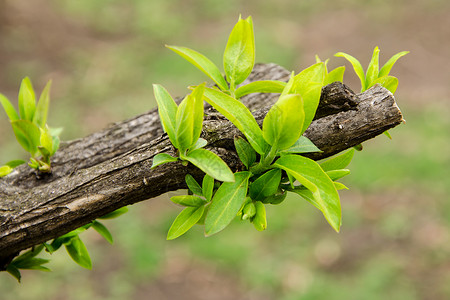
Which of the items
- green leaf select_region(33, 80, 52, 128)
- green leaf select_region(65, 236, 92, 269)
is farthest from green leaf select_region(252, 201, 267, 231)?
green leaf select_region(33, 80, 52, 128)

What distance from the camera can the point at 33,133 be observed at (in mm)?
1226

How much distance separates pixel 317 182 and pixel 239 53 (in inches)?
13.6

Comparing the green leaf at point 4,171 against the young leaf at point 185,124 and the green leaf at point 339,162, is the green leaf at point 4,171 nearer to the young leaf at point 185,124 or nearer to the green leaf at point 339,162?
the young leaf at point 185,124

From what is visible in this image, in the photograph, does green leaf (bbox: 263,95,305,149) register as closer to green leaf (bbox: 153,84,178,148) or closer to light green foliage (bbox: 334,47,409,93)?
green leaf (bbox: 153,84,178,148)

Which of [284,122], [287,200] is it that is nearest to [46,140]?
[284,122]

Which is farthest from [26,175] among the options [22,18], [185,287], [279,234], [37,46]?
[22,18]

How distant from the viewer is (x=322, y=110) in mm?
939

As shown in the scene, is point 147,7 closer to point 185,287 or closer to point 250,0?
point 250,0

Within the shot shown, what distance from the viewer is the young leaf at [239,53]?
3.34 ft

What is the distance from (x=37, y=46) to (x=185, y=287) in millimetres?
3747

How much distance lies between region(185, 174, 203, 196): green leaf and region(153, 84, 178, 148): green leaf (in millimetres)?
75

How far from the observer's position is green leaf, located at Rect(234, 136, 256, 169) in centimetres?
93

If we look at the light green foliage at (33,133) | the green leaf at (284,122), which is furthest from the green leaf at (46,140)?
the green leaf at (284,122)

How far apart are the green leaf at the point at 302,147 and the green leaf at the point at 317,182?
0.5 inches
